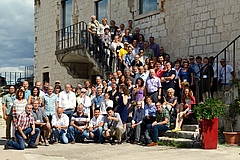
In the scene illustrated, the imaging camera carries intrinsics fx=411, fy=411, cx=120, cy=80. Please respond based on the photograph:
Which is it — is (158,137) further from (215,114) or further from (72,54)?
(72,54)

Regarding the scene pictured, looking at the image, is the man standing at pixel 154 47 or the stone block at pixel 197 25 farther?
the man standing at pixel 154 47

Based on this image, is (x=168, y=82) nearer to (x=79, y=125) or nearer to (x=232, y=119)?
(x=232, y=119)

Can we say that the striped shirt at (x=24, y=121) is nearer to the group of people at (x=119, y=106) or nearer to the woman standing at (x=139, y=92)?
the group of people at (x=119, y=106)

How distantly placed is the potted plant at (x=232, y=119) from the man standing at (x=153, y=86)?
1855 mm

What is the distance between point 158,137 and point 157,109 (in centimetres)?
72

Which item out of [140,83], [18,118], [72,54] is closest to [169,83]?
[140,83]

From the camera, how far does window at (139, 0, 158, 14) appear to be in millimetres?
14564

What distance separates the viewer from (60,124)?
1085 centimetres

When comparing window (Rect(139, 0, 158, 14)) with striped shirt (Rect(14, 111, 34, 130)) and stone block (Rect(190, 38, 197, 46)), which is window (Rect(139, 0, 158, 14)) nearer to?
stone block (Rect(190, 38, 197, 46))

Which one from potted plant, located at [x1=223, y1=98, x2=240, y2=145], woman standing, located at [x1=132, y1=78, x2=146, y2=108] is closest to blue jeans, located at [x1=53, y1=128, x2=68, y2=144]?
woman standing, located at [x1=132, y1=78, x2=146, y2=108]

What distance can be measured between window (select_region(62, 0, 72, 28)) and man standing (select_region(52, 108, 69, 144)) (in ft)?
31.8

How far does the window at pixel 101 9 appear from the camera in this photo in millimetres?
17344

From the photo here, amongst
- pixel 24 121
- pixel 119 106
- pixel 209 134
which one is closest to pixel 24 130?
pixel 24 121

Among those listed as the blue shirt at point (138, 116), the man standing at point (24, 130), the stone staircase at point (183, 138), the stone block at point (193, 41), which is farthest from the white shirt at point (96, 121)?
the stone block at point (193, 41)
